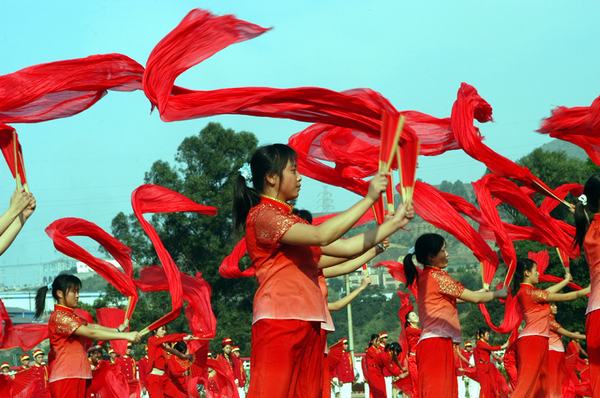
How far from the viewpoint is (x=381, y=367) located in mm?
17250

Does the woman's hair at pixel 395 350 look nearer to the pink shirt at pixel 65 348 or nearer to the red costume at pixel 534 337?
the red costume at pixel 534 337

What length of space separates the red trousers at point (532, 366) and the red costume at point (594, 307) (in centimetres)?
261

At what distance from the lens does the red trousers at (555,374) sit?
34.2 feet

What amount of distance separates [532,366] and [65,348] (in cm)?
409

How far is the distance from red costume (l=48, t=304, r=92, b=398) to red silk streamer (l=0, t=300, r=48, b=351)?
3.69 ft

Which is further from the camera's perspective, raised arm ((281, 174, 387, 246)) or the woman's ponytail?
the woman's ponytail

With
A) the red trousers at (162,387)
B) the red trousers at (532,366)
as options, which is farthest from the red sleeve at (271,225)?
the red trousers at (162,387)

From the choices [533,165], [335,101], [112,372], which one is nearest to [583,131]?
[335,101]

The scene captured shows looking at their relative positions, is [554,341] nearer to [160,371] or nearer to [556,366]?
[556,366]

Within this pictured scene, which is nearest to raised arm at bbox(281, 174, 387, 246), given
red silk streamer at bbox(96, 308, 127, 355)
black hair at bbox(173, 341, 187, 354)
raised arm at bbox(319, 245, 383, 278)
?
raised arm at bbox(319, 245, 383, 278)

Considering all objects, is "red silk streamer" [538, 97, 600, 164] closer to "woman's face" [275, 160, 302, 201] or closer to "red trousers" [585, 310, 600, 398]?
"red trousers" [585, 310, 600, 398]

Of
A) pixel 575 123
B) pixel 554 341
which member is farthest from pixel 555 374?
pixel 575 123

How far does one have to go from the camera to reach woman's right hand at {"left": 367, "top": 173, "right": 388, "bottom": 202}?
5233mm

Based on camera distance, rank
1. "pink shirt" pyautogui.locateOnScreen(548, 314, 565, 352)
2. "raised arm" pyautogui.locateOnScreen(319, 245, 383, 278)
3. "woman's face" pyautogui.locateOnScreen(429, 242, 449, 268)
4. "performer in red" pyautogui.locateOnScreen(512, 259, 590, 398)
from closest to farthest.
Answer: "raised arm" pyautogui.locateOnScreen(319, 245, 383, 278) → "woman's face" pyautogui.locateOnScreen(429, 242, 449, 268) → "performer in red" pyautogui.locateOnScreen(512, 259, 590, 398) → "pink shirt" pyautogui.locateOnScreen(548, 314, 565, 352)
